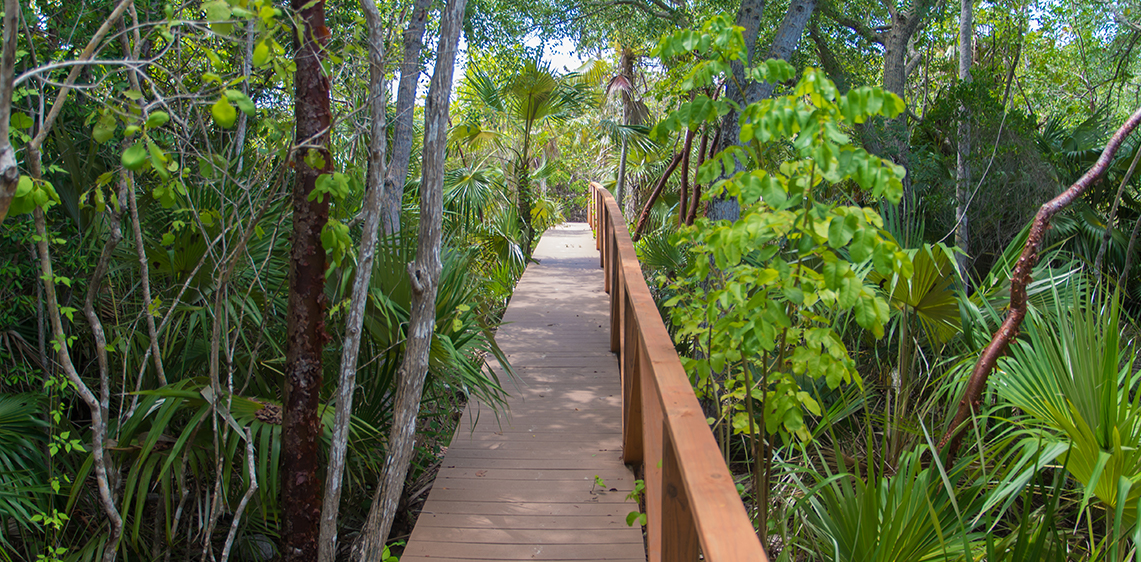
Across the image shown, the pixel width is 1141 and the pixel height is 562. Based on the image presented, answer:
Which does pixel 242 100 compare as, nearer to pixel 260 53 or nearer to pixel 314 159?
pixel 260 53

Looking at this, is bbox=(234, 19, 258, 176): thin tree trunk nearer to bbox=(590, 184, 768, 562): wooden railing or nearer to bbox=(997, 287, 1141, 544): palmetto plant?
bbox=(590, 184, 768, 562): wooden railing

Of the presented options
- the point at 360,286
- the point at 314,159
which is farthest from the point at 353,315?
the point at 314,159

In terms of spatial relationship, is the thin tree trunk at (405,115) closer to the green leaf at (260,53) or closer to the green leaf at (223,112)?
the green leaf at (260,53)

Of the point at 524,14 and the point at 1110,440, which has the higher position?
the point at 524,14

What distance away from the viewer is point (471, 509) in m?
3.15

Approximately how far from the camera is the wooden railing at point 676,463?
1.17 meters

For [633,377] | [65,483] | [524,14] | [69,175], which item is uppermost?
[524,14]

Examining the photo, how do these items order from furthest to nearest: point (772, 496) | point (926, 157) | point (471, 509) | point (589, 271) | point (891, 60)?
1. point (589, 271)
2. point (891, 60)
3. point (926, 157)
4. point (772, 496)
5. point (471, 509)

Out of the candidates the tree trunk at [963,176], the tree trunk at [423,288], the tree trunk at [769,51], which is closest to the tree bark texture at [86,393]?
the tree trunk at [423,288]

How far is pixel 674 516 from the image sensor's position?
1.85 m

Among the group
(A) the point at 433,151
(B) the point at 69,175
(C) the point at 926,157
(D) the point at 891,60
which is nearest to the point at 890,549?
(A) the point at 433,151

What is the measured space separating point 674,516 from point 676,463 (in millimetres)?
242

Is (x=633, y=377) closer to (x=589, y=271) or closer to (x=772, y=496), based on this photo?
(x=772, y=496)

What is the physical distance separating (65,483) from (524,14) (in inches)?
234
